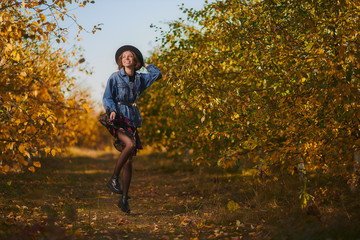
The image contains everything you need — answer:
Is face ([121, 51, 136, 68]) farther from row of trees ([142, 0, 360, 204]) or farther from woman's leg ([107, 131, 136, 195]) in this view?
woman's leg ([107, 131, 136, 195])

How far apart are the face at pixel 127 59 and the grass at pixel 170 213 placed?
7.53 ft

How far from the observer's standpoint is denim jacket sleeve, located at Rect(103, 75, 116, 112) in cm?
507

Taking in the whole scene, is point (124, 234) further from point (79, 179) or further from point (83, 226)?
point (79, 179)

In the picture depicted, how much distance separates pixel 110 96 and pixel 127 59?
0.68 meters

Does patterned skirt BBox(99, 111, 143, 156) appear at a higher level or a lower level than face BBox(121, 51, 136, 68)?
lower

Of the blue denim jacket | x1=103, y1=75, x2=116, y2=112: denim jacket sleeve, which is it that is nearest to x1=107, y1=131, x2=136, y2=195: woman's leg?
the blue denim jacket

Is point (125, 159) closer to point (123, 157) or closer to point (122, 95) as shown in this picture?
point (123, 157)

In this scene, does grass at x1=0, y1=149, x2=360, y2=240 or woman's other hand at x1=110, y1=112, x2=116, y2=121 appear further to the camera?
woman's other hand at x1=110, y1=112, x2=116, y2=121

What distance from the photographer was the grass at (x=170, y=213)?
10.6 feet

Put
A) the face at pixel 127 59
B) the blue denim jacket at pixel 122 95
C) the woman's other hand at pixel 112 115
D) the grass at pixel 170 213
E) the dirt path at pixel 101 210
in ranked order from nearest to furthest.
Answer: the grass at pixel 170 213 → the dirt path at pixel 101 210 → the woman's other hand at pixel 112 115 → the blue denim jacket at pixel 122 95 → the face at pixel 127 59

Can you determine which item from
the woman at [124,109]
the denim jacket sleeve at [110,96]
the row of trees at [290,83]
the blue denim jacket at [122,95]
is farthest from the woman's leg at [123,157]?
the row of trees at [290,83]

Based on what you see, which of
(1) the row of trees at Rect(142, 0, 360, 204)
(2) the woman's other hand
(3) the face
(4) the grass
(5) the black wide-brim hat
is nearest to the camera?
(4) the grass

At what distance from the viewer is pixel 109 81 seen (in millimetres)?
5242

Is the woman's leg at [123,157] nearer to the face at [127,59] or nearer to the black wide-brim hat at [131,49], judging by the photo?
the face at [127,59]
